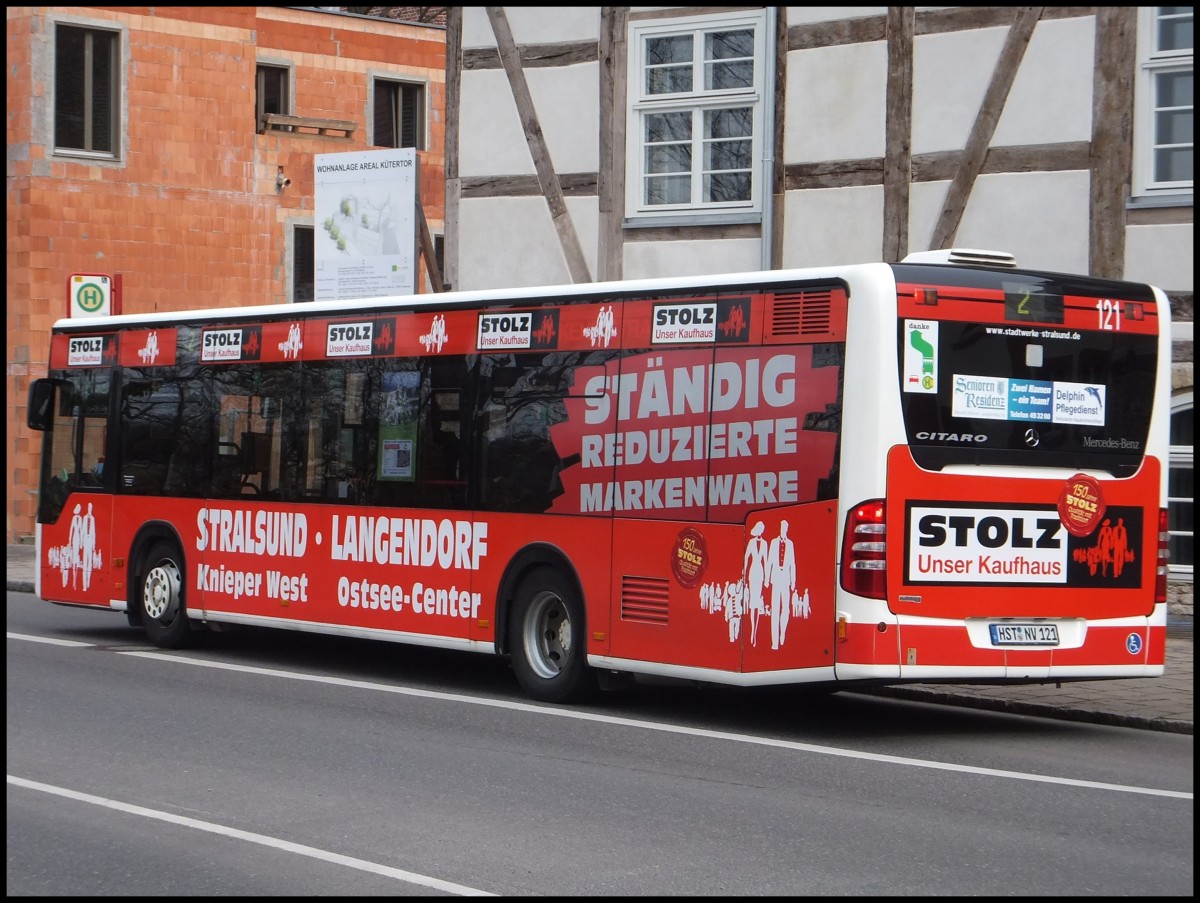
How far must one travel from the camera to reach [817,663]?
423 inches

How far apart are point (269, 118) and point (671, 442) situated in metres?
23.4

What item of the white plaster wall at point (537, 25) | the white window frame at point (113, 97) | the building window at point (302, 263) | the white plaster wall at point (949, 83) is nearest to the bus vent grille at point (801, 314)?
the white plaster wall at point (949, 83)

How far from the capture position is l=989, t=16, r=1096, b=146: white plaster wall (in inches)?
640

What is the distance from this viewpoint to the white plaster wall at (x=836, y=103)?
17391mm

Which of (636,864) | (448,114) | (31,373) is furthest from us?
(31,373)

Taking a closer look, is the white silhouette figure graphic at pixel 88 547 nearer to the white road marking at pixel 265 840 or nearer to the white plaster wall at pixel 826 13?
the white road marking at pixel 265 840

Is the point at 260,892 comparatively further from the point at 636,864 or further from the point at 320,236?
the point at 320,236

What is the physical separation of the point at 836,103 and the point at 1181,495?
498 cm

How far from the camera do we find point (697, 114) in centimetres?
1897

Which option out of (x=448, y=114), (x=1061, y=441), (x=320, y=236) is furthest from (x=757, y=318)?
(x=320, y=236)

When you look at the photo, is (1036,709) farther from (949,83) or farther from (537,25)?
(537,25)

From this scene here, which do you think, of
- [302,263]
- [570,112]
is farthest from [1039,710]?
[302,263]

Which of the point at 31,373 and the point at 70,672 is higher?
the point at 31,373

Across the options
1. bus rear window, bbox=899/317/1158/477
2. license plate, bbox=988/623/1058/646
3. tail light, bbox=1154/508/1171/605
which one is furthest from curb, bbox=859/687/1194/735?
bus rear window, bbox=899/317/1158/477
